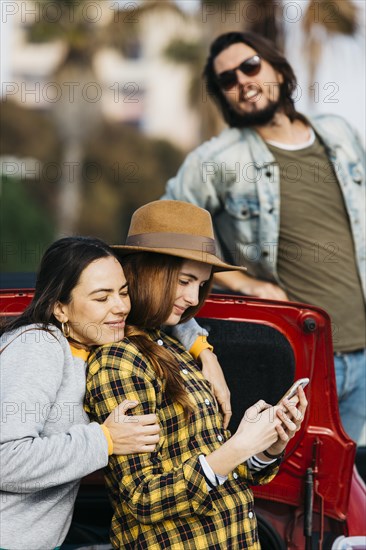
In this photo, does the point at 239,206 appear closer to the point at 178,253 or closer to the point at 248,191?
the point at 248,191

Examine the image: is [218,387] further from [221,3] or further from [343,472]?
[221,3]

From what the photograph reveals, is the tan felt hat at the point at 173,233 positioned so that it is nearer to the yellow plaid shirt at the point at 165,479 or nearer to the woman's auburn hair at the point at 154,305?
the woman's auburn hair at the point at 154,305

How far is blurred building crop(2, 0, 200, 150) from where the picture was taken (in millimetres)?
28359

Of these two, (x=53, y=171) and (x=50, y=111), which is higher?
(x=50, y=111)

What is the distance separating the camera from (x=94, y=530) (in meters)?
3.11

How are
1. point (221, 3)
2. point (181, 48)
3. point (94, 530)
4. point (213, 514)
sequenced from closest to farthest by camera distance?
1. point (213, 514)
2. point (94, 530)
3. point (221, 3)
4. point (181, 48)

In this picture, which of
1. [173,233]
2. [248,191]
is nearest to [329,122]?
[248,191]

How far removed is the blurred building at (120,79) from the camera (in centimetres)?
2836

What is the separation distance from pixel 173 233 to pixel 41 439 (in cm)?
80

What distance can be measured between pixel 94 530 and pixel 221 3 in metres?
11.8

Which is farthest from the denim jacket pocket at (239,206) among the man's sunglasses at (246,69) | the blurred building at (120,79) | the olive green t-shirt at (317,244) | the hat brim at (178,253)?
the blurred building at (120,79)

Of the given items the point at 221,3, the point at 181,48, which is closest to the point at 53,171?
the point at 181,48

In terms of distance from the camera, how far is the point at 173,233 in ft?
9.19

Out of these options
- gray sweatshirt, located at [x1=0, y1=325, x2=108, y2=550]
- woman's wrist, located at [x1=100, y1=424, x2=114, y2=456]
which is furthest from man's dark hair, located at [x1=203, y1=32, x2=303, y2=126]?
woman's wrist, located at [x1=100, y1=424, x2=114, y2=456]
